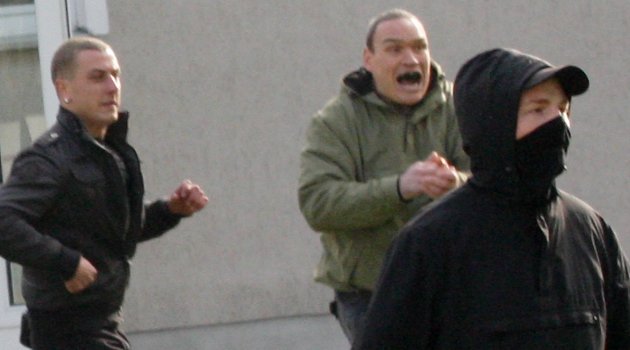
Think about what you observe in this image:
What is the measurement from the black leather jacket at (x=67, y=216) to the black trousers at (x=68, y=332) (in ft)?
0.11

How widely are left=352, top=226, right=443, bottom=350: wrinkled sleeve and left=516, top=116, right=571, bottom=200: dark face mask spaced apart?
0.24 m

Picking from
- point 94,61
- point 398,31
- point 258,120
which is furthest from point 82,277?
point 258,120

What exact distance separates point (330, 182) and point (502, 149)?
178 centimetres

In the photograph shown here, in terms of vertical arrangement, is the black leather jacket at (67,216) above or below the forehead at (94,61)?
below

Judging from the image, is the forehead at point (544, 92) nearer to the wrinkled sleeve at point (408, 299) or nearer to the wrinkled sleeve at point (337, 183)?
the wrinkled sleeve at point (408, 299)

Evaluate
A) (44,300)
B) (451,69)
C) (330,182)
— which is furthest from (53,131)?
(451,69)

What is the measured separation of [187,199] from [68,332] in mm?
646

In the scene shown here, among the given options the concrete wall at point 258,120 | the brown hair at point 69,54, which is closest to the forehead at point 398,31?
the brown hair at point 69,54

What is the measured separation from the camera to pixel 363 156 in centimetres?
512

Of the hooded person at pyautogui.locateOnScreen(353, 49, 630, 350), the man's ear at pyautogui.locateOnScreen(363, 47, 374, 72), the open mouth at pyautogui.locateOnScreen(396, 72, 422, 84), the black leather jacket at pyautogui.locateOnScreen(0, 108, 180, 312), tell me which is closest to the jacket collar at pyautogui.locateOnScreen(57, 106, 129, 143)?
the black leather jacket at pyautogui.locateOnScreen(0, 108, 180, 312)

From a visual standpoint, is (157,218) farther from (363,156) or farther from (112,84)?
(363,156)

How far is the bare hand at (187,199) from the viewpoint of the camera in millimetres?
5539

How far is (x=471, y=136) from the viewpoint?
339cm

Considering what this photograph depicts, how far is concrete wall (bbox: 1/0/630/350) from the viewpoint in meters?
7.31
